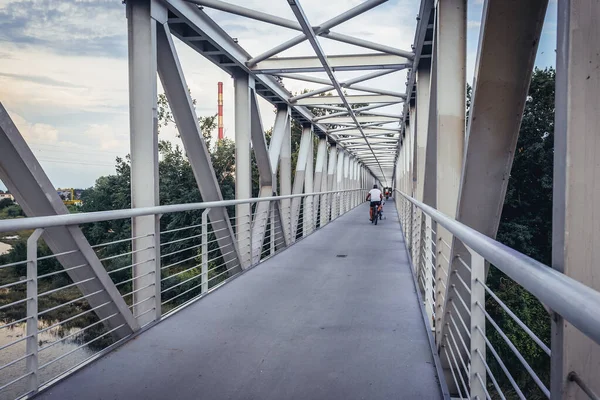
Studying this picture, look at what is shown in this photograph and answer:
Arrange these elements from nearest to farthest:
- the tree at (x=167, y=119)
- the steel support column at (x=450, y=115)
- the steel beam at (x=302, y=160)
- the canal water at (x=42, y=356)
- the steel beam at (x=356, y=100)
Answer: the steel support column at (x=450, y=115) → the steel beam at (x=356, y=100) → the canal water at (x=42, y=356) → the steel beam at (x=302, y=160) → the tree at (x=167, y=119)

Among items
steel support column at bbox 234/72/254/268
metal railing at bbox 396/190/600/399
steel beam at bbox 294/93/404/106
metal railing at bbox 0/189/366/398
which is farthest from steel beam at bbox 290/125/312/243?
metal railing at bbox 396/190/600/399

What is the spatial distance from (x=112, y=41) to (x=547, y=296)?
11851 mm

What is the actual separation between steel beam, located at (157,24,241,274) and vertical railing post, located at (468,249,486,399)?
3476mm

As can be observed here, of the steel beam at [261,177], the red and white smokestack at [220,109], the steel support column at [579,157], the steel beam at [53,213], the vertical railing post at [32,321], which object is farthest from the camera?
the red and white smokestack at [220,109]

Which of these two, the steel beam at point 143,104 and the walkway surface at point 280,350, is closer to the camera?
the walkway surface at point 280,350

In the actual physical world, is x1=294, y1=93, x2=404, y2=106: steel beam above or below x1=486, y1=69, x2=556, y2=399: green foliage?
above

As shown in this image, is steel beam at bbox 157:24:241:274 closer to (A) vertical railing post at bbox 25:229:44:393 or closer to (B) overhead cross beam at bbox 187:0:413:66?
(B) overhead cross beam at bbox 187:0:413:66

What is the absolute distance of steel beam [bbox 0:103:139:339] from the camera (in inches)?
109

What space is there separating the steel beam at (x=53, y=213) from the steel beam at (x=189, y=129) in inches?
72.5

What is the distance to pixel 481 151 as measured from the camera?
246 cm

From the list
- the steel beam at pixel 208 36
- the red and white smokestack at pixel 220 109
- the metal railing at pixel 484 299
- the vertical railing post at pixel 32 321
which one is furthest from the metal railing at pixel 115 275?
the red and white smokestack at pixel 220 109

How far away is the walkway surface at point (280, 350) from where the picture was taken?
2402 mm

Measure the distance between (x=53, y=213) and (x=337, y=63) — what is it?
5.67 meters

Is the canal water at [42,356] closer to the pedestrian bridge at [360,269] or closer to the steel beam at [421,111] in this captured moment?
the pedestrian bridge at [360,269]
